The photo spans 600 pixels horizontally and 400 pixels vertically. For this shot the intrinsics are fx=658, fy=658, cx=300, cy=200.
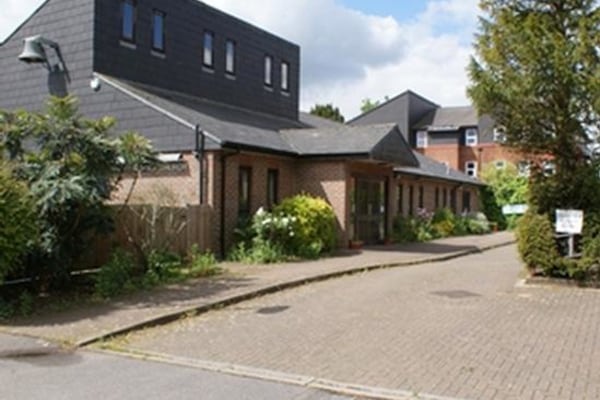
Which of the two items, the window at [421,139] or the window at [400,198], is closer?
the window at [400,198]

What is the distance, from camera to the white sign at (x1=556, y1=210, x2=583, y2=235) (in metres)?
13.0

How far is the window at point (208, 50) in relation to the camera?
23.2 m

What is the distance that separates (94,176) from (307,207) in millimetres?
7638

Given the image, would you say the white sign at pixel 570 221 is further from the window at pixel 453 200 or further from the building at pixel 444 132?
the building at pixel 444 132

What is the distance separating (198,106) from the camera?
2116 cm

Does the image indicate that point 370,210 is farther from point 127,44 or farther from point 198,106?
point 127,44

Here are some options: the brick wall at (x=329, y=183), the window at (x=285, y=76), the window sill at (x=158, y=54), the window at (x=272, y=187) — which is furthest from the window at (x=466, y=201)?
the window sill at (x=158, y=54)

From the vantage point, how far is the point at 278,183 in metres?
20.2

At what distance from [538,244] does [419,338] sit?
5.87m

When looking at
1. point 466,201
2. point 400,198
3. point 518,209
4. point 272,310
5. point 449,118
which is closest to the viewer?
point 272,310

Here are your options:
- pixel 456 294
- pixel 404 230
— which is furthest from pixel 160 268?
pixel 404 230

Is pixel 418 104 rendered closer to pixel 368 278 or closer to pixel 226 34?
pixel 226 34

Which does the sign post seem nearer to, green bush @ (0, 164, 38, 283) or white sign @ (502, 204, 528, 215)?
white sign @ (502, 204, 528, 215)

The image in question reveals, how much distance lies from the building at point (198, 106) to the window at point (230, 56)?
0.04 m
